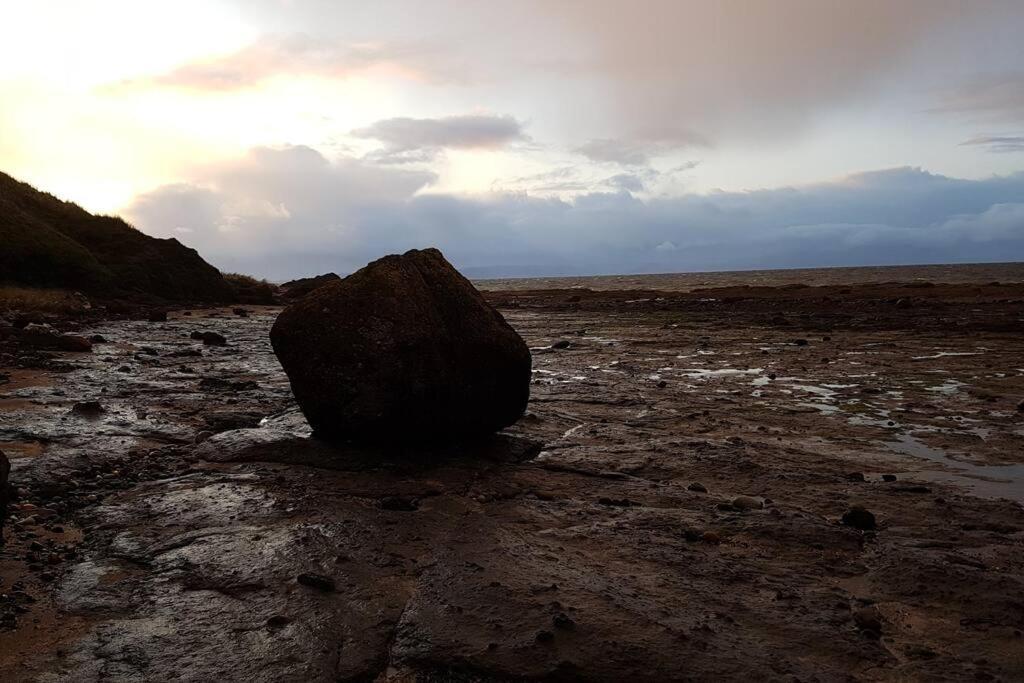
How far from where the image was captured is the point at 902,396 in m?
10.2

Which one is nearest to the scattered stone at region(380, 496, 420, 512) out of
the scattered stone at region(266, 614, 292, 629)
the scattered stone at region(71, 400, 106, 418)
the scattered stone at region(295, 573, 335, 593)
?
the scattered stone at region(295, 573, 335, 593)

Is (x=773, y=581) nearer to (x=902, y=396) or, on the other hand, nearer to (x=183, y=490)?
(x=183, y=490)

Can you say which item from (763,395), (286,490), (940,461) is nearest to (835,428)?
(940,461)

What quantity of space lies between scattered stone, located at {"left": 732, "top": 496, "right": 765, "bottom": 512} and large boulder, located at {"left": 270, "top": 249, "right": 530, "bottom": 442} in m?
2.81

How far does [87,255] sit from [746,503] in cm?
3118

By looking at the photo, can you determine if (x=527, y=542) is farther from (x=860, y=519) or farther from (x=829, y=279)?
(x=829, y=279)

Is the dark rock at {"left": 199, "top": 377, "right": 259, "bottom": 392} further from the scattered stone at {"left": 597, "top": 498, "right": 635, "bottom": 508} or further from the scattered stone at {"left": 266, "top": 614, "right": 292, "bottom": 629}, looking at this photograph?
the scattered stone at {"left": 266, "top": 614, "right": 292, "bottom": 629}

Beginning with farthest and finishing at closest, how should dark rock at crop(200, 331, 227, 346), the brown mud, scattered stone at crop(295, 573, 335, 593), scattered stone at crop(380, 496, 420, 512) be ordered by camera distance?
dark rock at crop(200, 331, 227, 346) → scattered stone at crop(380, 496, 420, 512) → scattered stone at crop(295, 573, 335, 593) → the brown mud

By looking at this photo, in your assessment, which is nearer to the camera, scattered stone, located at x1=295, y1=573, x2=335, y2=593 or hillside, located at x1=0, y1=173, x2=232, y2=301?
scattered stone, located at x1=295, y1=573, x2=335, y2=593

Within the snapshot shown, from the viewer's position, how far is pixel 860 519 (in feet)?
16.8

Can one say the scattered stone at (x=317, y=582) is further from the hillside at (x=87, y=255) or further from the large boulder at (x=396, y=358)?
the hillside at (x=87, y=255)

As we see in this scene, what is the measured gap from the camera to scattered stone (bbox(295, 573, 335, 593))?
13.3 ft

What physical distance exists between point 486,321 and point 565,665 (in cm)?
480

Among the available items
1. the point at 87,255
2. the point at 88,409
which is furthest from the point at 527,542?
the point at 87,255
